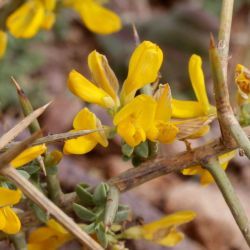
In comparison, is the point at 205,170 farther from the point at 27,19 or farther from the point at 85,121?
the point at 27,19

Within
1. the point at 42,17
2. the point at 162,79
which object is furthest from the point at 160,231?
the point at 162,79

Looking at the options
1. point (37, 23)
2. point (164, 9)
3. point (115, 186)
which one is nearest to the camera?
point (115, 186)

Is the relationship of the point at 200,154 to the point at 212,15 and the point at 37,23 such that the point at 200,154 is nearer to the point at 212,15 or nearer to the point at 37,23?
the point at 37,23

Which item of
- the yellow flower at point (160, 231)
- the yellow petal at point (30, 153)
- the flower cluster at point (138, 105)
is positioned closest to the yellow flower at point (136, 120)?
the flower cluster at point (138, 105)

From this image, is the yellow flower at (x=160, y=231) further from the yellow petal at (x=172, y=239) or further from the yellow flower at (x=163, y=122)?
the yellow flower at (x=163, y=122)

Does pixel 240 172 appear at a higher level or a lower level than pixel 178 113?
lower

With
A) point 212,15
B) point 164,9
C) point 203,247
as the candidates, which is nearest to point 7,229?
point 203,247
